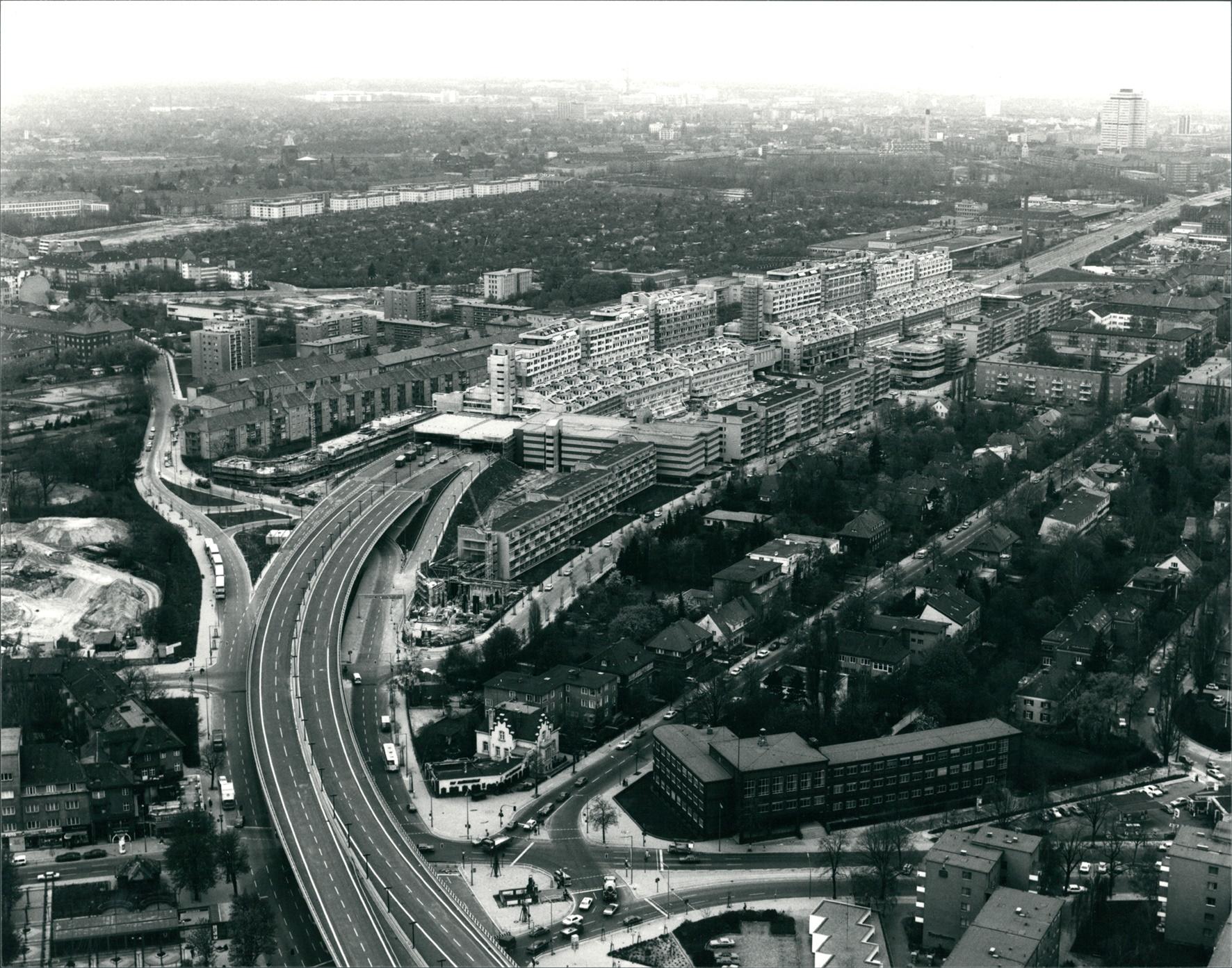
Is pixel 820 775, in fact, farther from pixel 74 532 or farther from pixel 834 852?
pixel 74 532

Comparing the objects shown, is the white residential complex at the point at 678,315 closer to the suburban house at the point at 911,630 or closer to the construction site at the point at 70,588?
the construction site at the point at 70,588

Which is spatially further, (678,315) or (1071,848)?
(678,315)

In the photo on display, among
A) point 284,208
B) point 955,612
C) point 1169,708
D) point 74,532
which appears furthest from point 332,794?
point 284,208

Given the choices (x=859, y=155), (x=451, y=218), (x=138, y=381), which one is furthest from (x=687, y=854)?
(x=859, y=155)

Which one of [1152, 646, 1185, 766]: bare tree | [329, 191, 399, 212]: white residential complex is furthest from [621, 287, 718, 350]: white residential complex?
[329, 191, 399, 212]: white residential complex

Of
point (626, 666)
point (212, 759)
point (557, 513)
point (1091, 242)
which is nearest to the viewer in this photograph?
point (212, 759)

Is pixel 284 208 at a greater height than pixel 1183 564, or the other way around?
pixel 284 208
